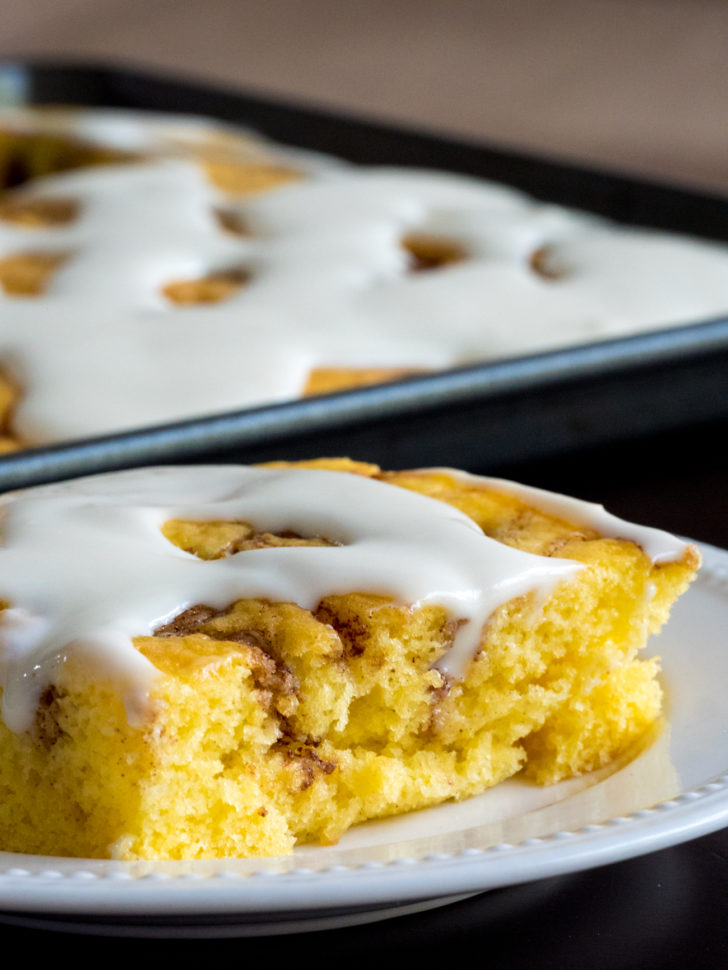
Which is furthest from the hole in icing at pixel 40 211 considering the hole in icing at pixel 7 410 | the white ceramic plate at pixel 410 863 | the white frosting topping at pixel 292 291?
the white ceramic plate at pixel 410 863

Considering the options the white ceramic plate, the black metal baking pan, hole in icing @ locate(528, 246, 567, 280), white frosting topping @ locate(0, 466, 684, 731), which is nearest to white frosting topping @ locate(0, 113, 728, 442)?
hole in icing @ locate(528, 246, 567, 280)

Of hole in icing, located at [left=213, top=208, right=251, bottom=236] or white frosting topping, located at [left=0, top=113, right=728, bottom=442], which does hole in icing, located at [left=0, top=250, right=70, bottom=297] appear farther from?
hole in icing, located at [left=213, top=208, right=251, bottom=236]

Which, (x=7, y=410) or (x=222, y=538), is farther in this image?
(x=7, y=410)

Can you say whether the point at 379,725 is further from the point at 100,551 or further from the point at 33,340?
the point at 33,340

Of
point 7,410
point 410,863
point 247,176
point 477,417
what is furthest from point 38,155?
point 410,863

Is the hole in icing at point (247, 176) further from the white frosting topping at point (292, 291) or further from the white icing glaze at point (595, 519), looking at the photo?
the white icing glaze at point (595, 519)

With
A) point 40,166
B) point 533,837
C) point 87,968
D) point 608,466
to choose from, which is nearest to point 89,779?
point 87,968

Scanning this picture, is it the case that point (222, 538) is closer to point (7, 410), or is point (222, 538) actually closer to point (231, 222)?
point (7, 410)
